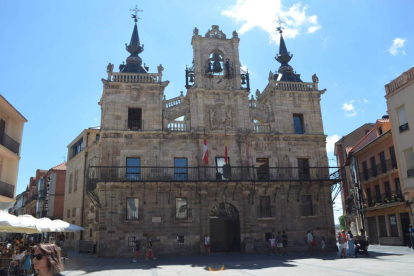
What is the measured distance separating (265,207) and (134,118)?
12.1m

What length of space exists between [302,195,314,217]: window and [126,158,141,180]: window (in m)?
12.8

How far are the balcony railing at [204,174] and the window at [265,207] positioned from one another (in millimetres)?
1580

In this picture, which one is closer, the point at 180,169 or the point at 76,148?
the point at 180,169

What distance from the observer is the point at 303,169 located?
1126 inches

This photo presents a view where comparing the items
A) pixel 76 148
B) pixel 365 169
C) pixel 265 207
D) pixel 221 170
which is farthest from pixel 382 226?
pixel 76 148

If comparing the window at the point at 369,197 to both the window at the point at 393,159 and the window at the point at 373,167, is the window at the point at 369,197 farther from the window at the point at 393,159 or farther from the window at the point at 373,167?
the window at the point at 393,159

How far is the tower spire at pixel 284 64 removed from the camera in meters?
32.0

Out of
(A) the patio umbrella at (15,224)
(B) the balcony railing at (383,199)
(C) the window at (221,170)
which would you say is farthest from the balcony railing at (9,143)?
(B) the balcony railing at (383,199)

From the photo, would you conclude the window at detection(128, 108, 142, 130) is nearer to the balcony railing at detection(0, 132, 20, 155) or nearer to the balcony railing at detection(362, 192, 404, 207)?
the balcony railing at detection(0, 132, 20, 155)

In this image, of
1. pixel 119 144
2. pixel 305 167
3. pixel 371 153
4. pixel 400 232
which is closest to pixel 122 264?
pixel 119 144

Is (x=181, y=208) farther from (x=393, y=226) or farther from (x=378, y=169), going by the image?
(x=378, y=169)

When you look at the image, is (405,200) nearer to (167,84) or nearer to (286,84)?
(286,84)

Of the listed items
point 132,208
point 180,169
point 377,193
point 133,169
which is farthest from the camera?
point 377,193

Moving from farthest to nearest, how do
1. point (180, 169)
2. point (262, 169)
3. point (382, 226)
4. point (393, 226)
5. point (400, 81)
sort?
point (382, 226)
point (393, 226)
point (262, 169)
point (180, 169)
point (400, 81)
